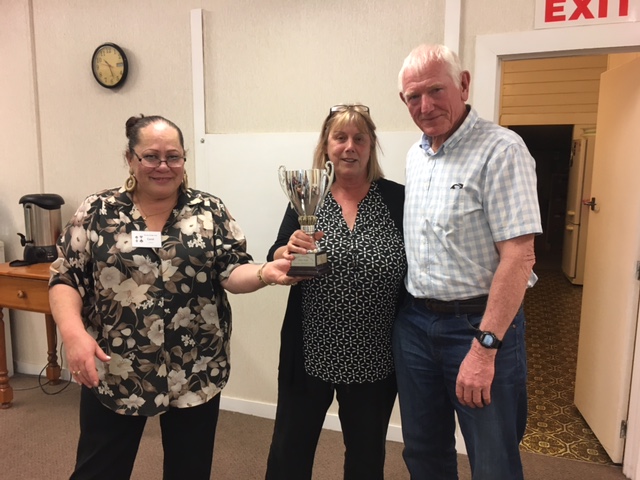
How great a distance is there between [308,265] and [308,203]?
203mm

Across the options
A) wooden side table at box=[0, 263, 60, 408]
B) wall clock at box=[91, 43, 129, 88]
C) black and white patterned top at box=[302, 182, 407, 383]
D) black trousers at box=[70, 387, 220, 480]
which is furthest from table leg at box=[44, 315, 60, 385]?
black and white patterned top at box=[302, 182, 407, 383]

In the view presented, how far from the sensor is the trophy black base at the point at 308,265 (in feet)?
4.56

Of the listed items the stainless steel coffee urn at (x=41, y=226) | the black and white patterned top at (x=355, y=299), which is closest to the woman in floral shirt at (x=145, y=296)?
the black and white patterned top at (x=355, y=299)

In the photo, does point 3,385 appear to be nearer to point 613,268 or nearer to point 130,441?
point 130,441

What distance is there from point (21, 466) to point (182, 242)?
1730 mm

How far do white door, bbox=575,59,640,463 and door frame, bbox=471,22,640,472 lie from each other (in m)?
0.10

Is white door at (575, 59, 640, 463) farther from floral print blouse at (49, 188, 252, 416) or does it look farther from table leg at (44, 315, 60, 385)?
table leg at (44, 315, 60, 385)

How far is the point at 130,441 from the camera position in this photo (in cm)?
153

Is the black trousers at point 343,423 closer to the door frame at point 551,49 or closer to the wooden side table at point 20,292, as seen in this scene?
the door frame at point 551,49

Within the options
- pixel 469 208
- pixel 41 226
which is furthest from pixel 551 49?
pixel 41 226

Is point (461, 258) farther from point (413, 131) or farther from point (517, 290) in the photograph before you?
point (413, 131)

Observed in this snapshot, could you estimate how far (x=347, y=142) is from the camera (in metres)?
1.59

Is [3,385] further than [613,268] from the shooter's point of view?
Yes

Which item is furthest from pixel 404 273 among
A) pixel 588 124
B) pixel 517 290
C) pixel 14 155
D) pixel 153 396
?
pixel 588 124
